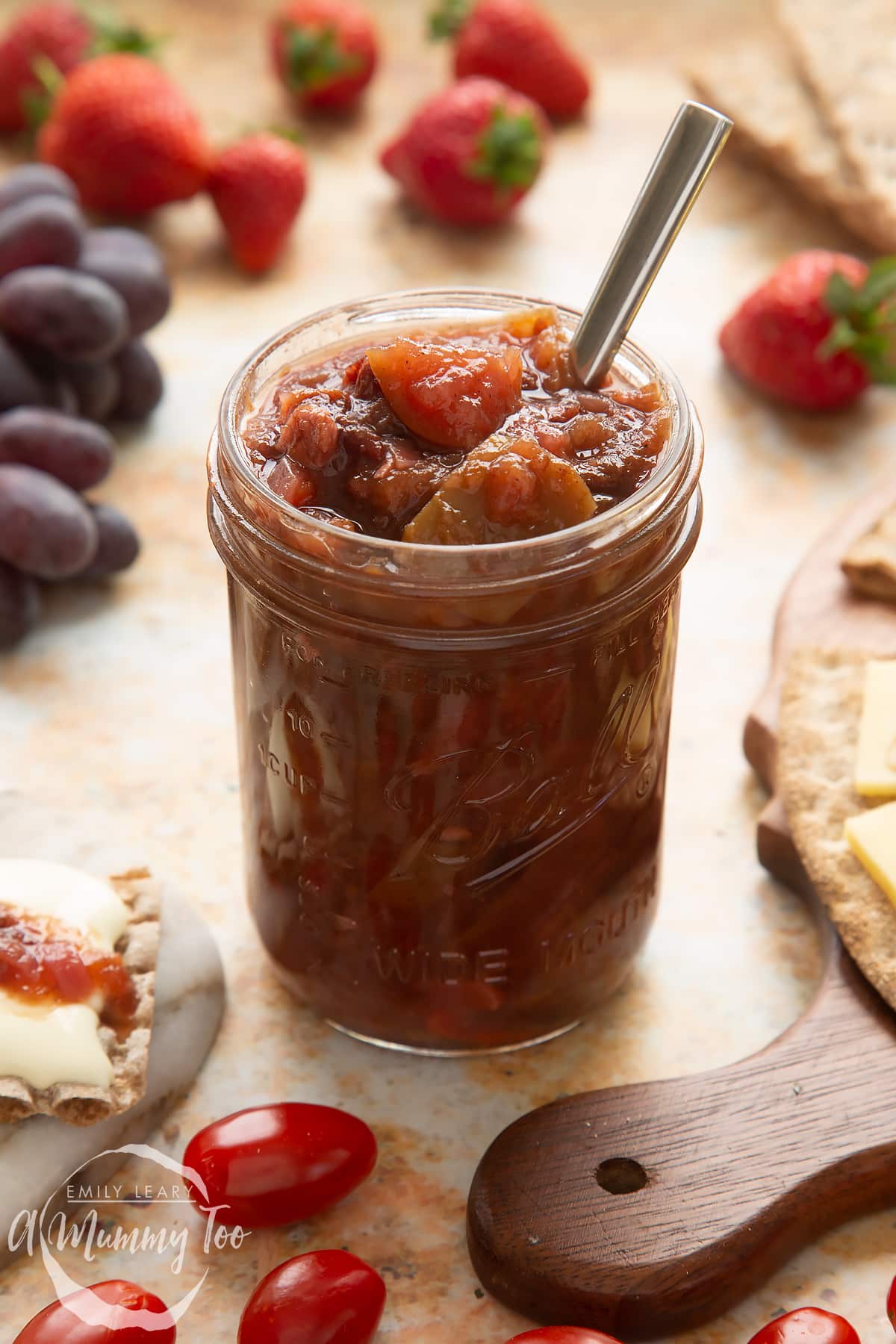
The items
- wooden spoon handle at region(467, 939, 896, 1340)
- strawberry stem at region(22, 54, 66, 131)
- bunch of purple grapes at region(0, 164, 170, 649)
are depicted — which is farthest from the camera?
strawberry stem at region(22, 54, 66, 131)

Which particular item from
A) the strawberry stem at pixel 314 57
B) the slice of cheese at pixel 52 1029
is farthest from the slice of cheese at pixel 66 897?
the strawberry stem at pixel 314 57

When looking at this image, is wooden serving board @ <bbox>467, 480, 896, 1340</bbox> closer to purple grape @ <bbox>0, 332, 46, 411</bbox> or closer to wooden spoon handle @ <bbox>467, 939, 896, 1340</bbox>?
wooden spoon handle @ <bbox>467, 939, 896, 1340</bbox>

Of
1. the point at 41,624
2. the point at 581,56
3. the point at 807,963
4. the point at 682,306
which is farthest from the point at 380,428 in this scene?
the point at 581,56

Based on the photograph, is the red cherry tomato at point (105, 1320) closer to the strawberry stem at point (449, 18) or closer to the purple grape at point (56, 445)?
the purple grape at point (56, 445)

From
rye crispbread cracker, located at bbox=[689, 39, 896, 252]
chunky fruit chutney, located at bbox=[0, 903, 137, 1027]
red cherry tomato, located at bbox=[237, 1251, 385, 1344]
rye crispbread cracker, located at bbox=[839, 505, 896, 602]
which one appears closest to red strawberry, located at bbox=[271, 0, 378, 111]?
rye crispbread cracker, located at bbox=[689, 39, 896, 252]

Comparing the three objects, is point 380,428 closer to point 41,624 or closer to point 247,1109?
point 247,1109

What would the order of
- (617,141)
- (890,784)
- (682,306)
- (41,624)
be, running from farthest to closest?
(617,141), (682,306), (41,624), (890,784)
